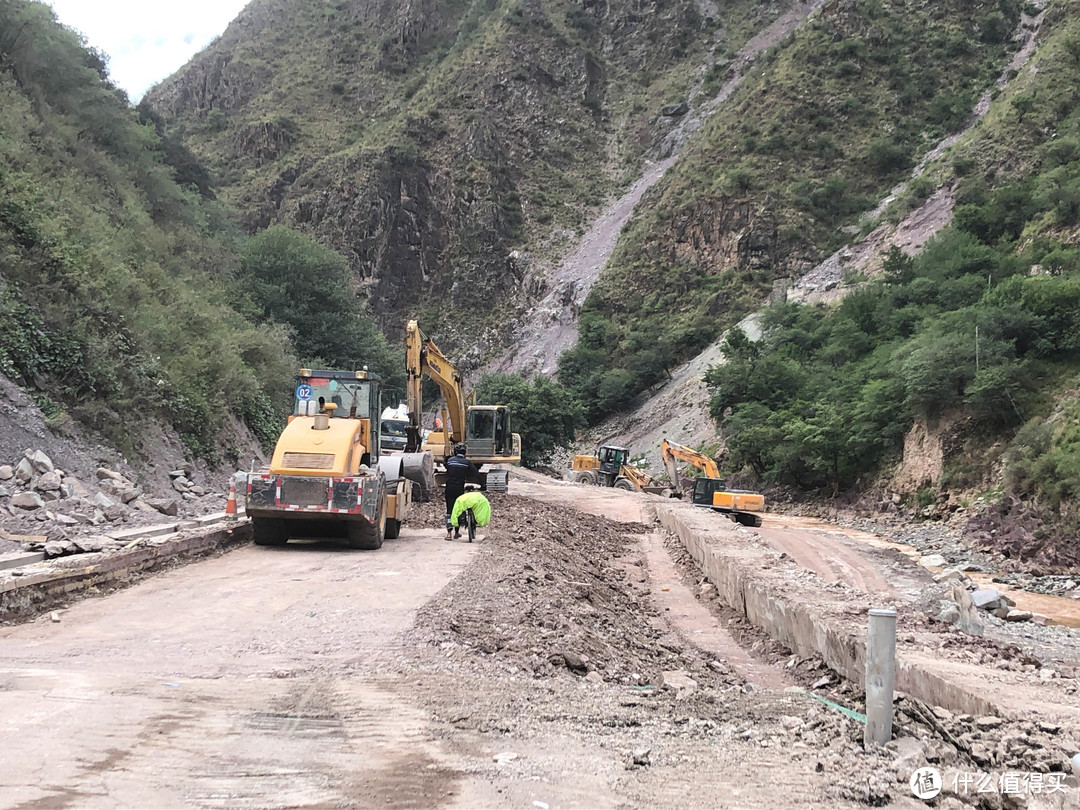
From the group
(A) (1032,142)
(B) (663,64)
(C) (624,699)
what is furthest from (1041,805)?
(B) (663,64)

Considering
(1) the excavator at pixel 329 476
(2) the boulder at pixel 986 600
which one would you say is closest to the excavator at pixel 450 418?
(1) the excavator at pixel 329 476

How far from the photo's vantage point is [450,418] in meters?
21.2

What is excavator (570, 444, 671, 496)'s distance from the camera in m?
31.8

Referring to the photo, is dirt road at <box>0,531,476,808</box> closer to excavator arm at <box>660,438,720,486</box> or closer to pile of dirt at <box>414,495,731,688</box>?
pile of dirt at <box>414,495,731,688</box>

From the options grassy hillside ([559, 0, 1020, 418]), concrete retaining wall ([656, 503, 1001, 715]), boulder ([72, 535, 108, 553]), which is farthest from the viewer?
grassy hillside ([559, 0, 1020, 418])

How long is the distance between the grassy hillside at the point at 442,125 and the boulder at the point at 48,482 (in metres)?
58.2

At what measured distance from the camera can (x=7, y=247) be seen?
1495 centimetres

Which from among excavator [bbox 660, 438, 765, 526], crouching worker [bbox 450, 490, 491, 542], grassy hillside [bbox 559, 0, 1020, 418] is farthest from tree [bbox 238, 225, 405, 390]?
crouching worker [bbox 450, 490, 491, 542]

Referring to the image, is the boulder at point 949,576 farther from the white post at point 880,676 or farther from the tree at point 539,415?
the tree at point 539,415

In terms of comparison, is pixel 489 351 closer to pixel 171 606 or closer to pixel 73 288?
pixel 73 288

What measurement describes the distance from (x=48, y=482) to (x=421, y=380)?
7.76 meters

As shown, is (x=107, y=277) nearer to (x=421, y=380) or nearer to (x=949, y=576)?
(x=421, y=380)

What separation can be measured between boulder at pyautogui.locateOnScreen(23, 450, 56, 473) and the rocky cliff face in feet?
190

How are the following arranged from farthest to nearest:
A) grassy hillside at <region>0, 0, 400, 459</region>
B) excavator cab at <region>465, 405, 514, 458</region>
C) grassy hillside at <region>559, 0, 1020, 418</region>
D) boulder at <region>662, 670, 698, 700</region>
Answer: grassy hillside at <region>559, 0, 1020, 418</region> < excavator cab at <region>465, 405, 514, 458</region> < grassy hillside at <region>0, 0, 400, 459</region> < boulder at <region>662, 670, 698, 700</region>
